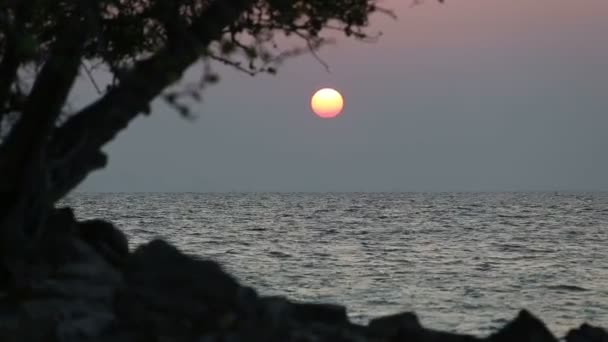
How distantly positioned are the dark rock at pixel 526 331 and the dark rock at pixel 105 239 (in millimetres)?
6279

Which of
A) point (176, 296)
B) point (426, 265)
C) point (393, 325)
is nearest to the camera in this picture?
point (176, 296)

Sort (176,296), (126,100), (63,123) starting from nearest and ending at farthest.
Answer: (176,296) → (126,100) → (63,123)

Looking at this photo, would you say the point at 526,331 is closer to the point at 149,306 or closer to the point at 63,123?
the point at 149,306

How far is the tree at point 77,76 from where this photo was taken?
15.6m

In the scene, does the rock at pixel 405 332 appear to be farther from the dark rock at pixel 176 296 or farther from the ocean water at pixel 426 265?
the ocean water at pixel 426 265

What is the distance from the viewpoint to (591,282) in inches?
1938

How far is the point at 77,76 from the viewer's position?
16047 mm

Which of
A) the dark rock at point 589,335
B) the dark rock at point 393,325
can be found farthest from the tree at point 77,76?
the dark rock at point 589,335

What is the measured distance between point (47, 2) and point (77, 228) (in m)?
3.76

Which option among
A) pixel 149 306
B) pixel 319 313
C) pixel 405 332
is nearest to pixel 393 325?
pixel 405 332

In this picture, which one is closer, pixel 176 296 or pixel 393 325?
pixel 176 296

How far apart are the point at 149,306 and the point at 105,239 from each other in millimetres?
3976

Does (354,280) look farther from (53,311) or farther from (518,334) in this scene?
(53,311)

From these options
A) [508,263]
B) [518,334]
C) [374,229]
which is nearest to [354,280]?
[508,263]
